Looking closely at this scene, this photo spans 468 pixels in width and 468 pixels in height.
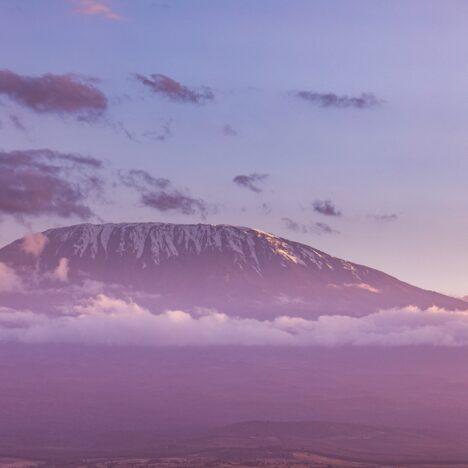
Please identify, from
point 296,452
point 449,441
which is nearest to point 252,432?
point 296,452

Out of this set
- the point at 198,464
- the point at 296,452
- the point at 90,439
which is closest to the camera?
the point at 198,464

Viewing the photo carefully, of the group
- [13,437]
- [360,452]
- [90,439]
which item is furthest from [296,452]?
[13,437]

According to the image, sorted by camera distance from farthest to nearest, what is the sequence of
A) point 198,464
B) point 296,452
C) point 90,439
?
point 90,439, point 296,452, point 198,464

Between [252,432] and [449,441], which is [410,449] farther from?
[252,432]

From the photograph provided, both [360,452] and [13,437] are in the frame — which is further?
[13,437]

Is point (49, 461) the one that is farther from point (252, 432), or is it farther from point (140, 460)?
point (252, 432)

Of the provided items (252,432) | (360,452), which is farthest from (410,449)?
(252,432)

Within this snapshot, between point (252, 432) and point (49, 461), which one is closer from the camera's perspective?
point (49, 461)
